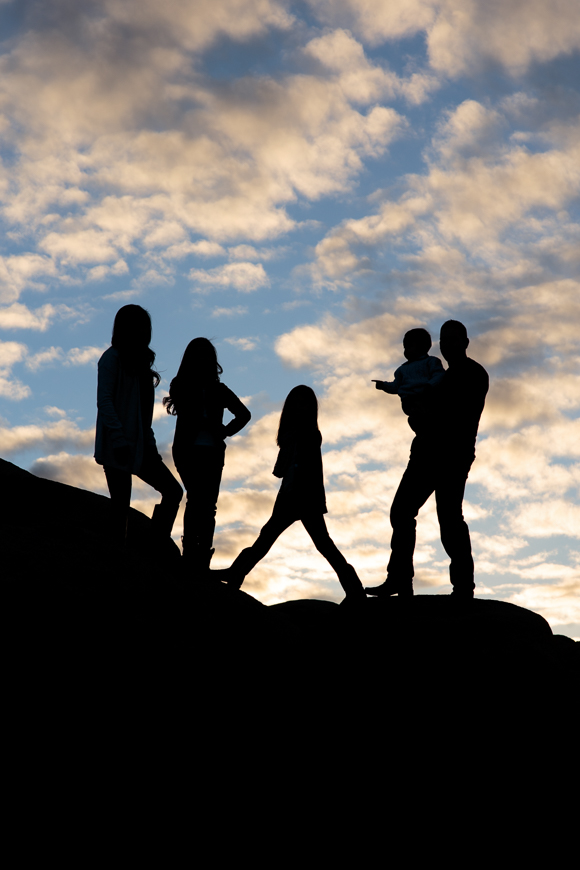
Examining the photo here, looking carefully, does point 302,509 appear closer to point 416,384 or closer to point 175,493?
point 175,493

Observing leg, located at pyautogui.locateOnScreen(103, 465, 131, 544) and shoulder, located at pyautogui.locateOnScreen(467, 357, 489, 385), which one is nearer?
leg, located at pyautogui.locateOnScreen(103, 465, 131, 544)

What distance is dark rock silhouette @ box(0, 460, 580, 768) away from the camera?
4859 millimetres

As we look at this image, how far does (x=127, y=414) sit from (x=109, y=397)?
246 mm

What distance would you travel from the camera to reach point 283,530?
7582 millimetres

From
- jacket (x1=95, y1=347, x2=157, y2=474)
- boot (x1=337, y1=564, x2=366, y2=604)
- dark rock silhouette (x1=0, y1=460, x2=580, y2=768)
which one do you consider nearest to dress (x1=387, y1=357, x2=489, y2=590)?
boot (x1=337, y1=564, x2=366, y2=604)

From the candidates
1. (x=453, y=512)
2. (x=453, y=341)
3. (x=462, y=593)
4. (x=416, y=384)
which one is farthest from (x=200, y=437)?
(x=462, y=593)

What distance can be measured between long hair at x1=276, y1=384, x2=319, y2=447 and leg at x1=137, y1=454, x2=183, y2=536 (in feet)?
4.87

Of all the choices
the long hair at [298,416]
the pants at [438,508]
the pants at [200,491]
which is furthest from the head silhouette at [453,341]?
the pants at [200,491]

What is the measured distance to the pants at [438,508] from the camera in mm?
7402

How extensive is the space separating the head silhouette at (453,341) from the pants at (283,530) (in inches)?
86.5

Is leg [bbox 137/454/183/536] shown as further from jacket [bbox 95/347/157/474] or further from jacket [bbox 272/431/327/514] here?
jacket [bbox 272/431/327/514]

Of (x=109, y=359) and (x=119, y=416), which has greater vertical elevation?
(x=109, y=359)

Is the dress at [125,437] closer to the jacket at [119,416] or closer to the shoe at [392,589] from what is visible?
the jacket at [119,416]

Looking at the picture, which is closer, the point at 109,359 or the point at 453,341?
the point at 109,359
